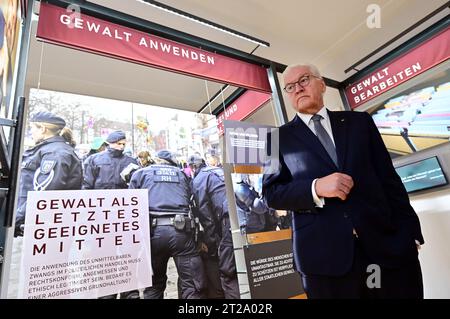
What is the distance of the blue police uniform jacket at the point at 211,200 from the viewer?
6.96 ft

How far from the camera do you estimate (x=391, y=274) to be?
0.99m

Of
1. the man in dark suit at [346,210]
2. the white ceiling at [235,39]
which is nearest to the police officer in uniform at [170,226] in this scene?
the man in dark suit at [346,210]

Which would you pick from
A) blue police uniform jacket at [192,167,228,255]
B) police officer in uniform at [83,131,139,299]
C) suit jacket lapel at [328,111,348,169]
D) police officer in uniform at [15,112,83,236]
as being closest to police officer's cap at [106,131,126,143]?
police officer in uniform at [83,131,139,299]

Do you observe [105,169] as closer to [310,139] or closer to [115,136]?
[115,136]

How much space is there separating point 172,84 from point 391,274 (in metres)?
3.19

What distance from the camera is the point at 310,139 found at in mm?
1221

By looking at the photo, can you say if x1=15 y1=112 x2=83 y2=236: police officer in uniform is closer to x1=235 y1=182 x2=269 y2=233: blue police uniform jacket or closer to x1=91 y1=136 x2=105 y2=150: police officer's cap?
x1=91 y1=136 x2=105 y2=150: police officer's cap

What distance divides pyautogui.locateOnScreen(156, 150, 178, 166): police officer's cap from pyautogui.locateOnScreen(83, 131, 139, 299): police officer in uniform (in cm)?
21

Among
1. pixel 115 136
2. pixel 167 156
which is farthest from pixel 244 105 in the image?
pixel 115 136

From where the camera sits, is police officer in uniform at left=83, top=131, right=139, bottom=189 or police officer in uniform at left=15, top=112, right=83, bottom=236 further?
police officer in uniform at left=83, top=131, right=139, bottom=189

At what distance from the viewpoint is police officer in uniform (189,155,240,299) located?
6.77 feet

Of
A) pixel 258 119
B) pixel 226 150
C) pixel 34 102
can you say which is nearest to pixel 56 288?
pixel 34 102

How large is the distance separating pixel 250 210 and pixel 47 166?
1.60 meters

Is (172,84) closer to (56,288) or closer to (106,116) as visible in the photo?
(106,116)
